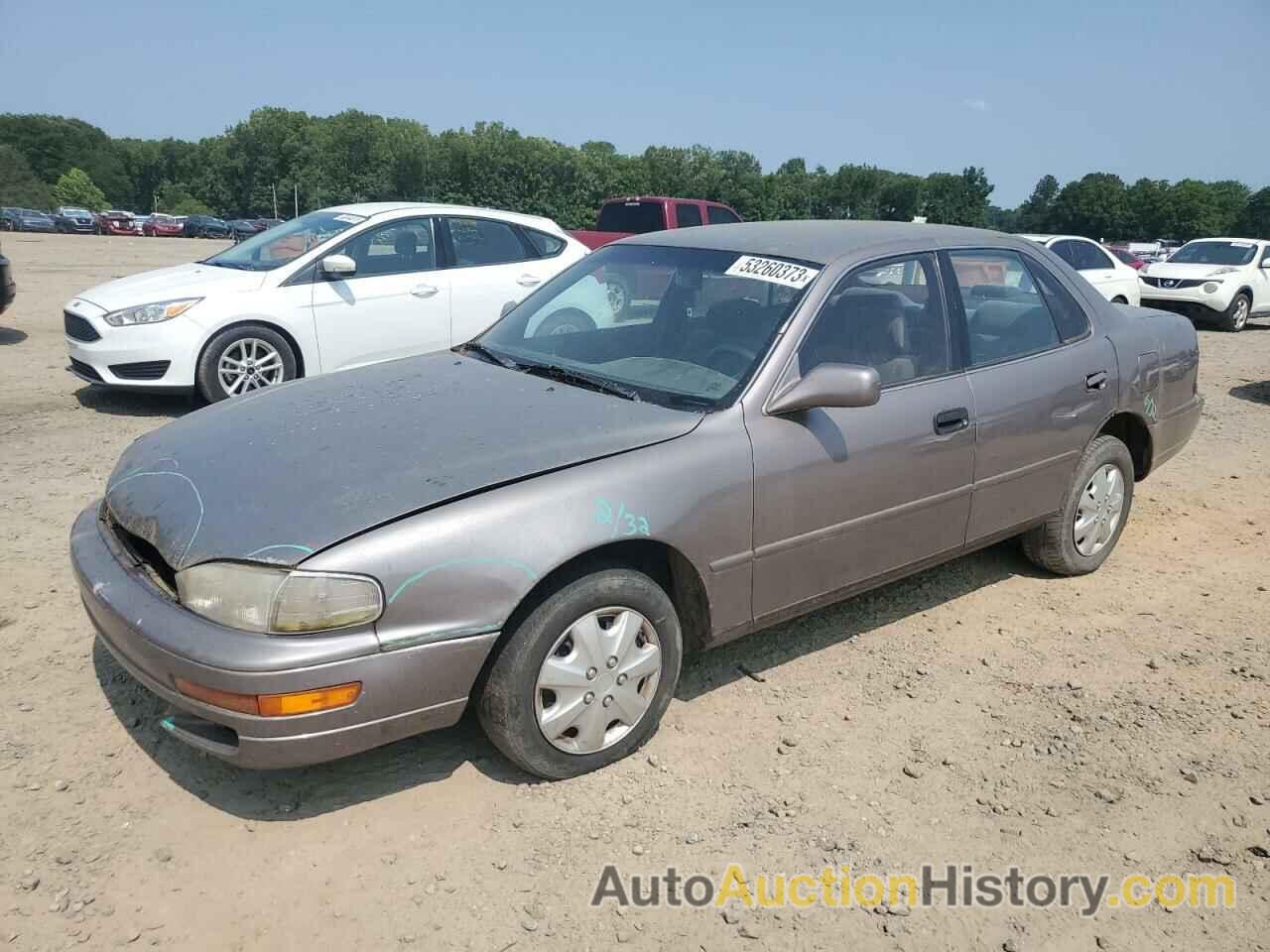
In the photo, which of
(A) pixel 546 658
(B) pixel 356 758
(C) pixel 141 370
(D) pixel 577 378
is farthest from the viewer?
(C) pixel 141 370

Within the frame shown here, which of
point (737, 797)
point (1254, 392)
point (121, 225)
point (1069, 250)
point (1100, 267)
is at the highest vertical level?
point (121, 225)

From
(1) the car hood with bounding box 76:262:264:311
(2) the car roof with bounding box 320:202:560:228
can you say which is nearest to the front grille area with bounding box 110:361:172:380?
(1) the car hood with bounding box 76:262:264:311

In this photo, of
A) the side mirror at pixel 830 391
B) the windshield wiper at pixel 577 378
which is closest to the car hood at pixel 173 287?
the windshield wiper at pixel 577 378

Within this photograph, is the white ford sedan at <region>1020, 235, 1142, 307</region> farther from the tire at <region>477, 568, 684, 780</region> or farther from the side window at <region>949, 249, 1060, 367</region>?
the tire at <region>477, 568, 684, 780</region>

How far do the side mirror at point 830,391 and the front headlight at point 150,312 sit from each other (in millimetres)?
5400

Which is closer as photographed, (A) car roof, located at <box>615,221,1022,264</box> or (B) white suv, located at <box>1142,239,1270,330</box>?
(A) car roof, located at <box>615,221,1022,264</box>

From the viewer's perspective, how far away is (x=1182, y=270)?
52.2 feet

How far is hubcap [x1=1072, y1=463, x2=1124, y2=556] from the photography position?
462 centimetres

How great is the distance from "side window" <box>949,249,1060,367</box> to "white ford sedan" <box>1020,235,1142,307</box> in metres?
9.79

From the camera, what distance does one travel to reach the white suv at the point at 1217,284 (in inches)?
600

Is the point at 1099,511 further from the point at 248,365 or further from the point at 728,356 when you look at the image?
the point at 248,365

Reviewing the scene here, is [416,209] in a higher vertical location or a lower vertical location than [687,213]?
lower

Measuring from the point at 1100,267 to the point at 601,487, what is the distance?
12784mm

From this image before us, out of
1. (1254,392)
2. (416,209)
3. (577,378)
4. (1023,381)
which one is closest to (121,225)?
(416,209)
